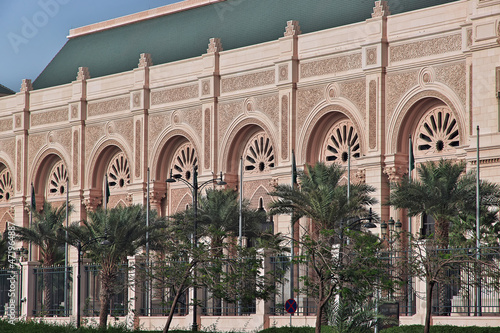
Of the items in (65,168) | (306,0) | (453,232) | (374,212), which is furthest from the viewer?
(65,168)

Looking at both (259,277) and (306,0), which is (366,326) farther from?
(306,0)

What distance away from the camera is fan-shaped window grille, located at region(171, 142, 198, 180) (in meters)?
44.8

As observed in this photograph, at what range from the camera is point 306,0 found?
42.9 metres

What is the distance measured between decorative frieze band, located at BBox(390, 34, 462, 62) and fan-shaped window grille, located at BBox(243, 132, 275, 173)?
7.53 meters

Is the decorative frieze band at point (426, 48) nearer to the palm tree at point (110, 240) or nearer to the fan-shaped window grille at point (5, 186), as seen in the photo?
the palm tree at point (110, 240)

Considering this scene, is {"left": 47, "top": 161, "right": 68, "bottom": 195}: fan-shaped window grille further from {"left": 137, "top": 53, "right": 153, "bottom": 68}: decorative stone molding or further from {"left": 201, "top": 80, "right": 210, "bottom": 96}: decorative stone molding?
{"left": 201, "top": 80, "right": 210, "bottom": 96}: decorative stone molding

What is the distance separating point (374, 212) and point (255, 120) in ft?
27.1

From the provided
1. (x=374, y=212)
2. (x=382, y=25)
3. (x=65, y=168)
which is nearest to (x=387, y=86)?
(x=382, y=25)

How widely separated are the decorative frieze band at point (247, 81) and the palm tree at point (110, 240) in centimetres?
835

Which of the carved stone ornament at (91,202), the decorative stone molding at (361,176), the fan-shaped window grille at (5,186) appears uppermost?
the fan-shaped window grille at (5,186)

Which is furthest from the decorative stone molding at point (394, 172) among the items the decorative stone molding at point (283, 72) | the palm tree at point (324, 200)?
the decorative stone molding at point (283, 72)

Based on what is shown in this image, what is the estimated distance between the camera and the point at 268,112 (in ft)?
135

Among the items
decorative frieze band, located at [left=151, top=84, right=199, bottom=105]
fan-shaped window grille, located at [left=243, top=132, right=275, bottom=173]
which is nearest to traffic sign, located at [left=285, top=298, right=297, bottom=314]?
fan-shaped window grille, located at [left=243, top=132, right=275, bottom=173]

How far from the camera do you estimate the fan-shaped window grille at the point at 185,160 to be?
44.8 metres
